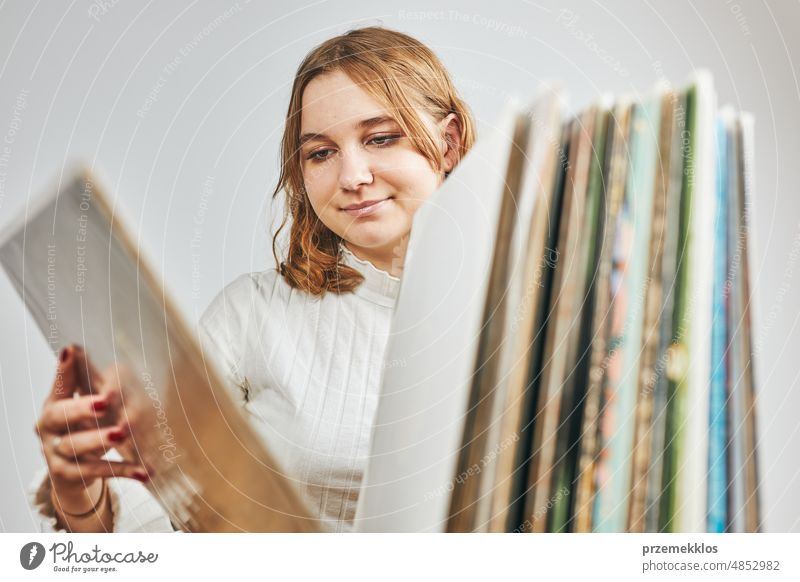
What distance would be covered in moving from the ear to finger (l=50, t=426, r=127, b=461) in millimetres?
365

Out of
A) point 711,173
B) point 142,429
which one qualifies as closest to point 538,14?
point 711,173

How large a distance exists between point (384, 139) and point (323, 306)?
0.15 meters

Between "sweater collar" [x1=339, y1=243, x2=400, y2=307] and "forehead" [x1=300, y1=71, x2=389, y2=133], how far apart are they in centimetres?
11

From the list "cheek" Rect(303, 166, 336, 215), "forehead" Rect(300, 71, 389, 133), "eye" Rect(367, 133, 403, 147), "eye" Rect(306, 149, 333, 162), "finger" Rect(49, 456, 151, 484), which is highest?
"forehead" Rect(300, 71, 389, 133)

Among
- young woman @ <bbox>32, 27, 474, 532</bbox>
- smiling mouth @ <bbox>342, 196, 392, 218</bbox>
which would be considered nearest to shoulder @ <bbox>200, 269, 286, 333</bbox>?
young woman @ <bbox>32, 27, 474, 532</bbox>

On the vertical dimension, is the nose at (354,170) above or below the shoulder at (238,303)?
above

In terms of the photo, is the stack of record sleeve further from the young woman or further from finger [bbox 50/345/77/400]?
finger [bbox 50/345/77/400]

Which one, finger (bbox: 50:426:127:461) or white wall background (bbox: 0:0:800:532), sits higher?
white wall background (bbox: 0:0:800:532)

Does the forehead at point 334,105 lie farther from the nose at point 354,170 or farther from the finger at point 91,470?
the finger at point 91,470

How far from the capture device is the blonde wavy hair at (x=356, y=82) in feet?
1.99

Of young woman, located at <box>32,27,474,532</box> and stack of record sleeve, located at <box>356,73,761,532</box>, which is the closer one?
stack of record sleeve, located at <box>356,73,761,532</box>

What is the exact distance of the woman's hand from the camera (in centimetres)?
60

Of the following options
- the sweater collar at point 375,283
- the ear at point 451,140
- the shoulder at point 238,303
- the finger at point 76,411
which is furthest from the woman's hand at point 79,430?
the ear at point 451,140
